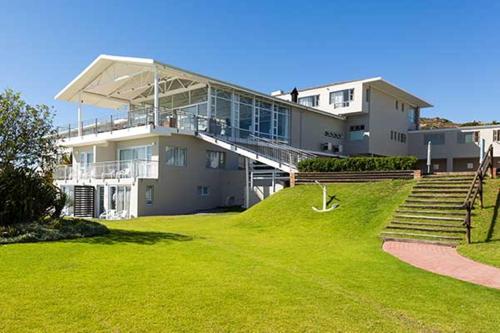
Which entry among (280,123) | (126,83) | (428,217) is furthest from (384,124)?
(428,217)

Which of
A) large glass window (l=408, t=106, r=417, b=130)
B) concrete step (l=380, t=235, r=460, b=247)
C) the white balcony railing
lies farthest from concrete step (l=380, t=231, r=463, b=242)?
large glass window (l=408, t=106, r=417, b=130)

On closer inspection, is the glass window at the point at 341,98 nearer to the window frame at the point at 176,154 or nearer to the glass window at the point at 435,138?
the glass window at the point at 435,138

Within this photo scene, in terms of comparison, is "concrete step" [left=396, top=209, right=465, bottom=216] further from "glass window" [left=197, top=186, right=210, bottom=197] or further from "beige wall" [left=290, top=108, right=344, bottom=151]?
"beige wall" [left=290, top=108, right=344, bottom=151]

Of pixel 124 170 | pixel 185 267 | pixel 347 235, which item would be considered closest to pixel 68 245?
pixel 185 267

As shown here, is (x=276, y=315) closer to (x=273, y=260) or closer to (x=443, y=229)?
(x=273, y=260)

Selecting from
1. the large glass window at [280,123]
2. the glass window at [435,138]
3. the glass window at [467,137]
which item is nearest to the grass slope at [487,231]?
the large glass window at [280,123]

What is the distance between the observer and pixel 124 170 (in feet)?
85.7

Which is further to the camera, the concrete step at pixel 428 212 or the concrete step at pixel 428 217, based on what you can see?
the concrete step at pixel 428 212

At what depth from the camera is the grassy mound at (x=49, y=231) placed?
1118cm

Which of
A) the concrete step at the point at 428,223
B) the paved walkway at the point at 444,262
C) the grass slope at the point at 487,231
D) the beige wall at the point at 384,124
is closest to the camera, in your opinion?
the paved walkway at the point at 444,262

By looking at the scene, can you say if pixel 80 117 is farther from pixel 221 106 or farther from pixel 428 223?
pixel 428 223

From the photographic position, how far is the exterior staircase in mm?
12883

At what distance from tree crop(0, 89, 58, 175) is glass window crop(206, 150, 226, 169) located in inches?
564

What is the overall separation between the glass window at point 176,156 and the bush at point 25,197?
12030 mm
